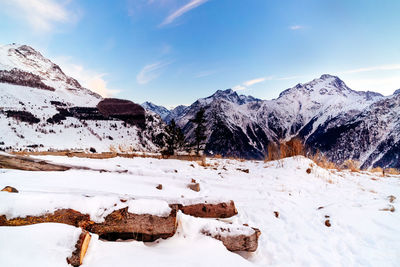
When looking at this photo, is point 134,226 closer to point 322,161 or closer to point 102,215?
point 102,215

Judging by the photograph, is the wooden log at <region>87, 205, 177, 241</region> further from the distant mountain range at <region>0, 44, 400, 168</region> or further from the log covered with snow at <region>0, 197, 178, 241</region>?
the distant mountain range at <region>0, 44, 400, 168</region>

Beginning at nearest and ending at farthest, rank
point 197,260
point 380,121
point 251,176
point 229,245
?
point 197,260 → point 229,245 → point 251,176 → point 380,121

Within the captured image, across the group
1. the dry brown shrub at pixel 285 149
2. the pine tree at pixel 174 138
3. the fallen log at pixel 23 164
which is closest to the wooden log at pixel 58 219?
the fallen log at pixel 23 164

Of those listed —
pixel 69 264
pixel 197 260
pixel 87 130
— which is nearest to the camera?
pixel 69 264

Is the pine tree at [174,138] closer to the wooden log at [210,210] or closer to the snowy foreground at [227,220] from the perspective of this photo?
the snowy foreground at [227,220]

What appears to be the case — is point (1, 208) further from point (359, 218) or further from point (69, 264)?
point (359, 218)

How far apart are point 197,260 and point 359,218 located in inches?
139

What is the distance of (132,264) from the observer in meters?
1.61

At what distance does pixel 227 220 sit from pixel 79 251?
2386 millimetres

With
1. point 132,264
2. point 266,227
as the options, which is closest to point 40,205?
point 132,264

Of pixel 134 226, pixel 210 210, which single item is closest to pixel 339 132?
pixel 210 210

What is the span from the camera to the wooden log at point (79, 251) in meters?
1.45

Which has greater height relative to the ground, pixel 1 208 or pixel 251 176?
pixel 1 208

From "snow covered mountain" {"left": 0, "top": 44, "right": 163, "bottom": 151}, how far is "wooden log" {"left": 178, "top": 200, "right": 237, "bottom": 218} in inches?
2610
